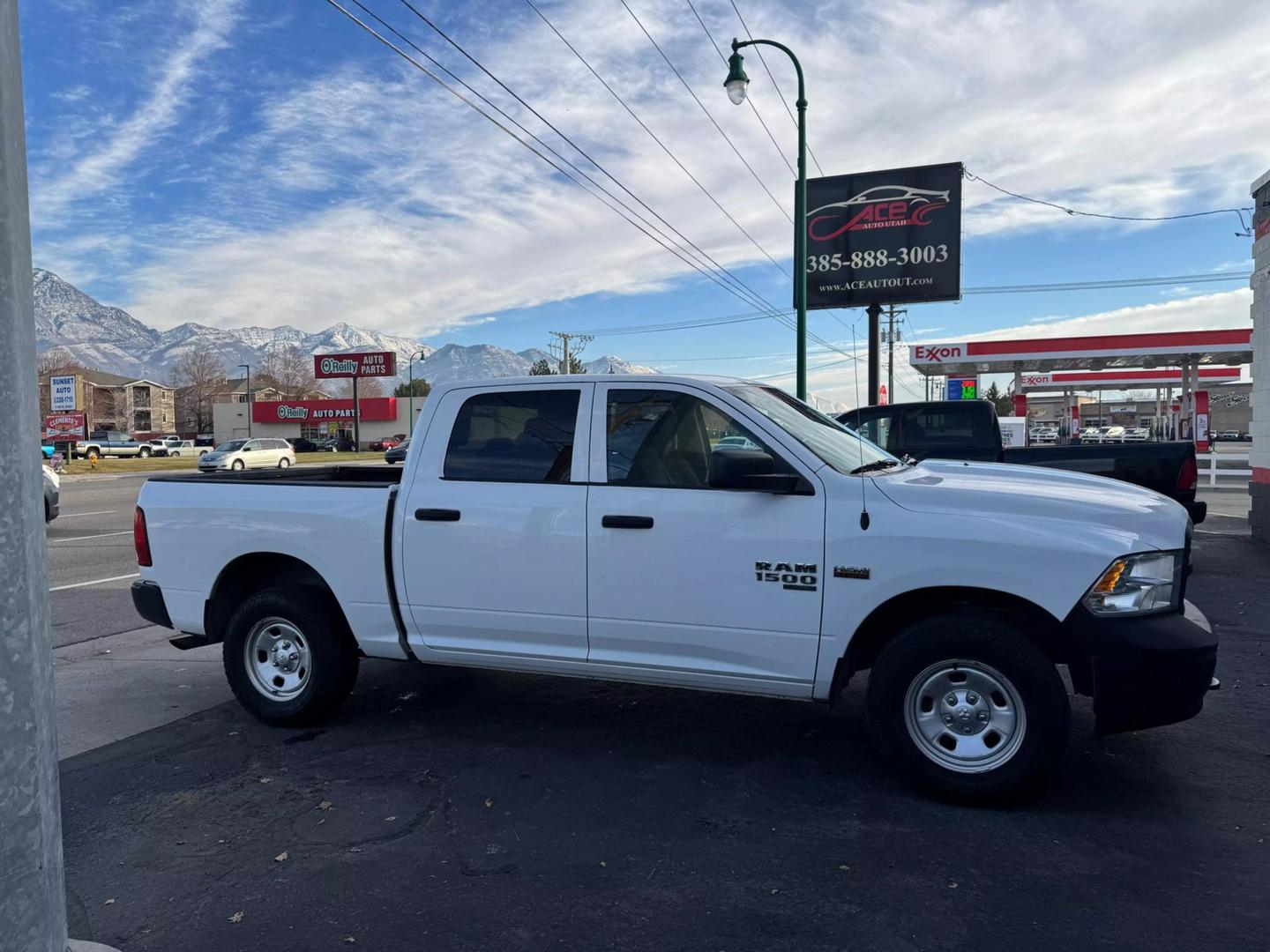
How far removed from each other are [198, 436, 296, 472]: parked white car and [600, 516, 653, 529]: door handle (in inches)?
1408

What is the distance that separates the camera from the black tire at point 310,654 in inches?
204

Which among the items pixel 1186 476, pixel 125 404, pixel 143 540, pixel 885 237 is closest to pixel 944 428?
pixel 1186 476

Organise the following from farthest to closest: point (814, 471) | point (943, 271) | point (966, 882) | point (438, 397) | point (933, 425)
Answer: point (943, 271) → point (933, 425) → point (438, 397) → point (814, 471) → point (966, 882)

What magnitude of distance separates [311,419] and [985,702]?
95664mm

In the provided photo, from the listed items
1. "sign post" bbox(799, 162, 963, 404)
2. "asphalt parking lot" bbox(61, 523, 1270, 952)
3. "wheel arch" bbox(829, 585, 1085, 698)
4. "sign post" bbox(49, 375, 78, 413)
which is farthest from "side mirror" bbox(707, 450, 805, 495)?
"sign post" bbox(49, 375, 78, 413)

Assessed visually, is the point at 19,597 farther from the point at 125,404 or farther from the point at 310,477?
the point at 125,404

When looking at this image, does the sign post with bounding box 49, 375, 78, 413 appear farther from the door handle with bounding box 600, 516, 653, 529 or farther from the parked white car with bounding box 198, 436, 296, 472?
the door handle with bounding box 600, 516, 653, 529

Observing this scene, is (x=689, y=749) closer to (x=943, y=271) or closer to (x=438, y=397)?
(x=438, y=397)

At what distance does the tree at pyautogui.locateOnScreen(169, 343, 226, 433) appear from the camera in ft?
365

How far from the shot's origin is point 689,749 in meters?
4.88

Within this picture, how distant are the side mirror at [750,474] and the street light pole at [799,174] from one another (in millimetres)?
9817

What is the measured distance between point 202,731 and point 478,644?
1807 mm

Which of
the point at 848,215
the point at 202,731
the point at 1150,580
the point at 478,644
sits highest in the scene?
the point at 848,215

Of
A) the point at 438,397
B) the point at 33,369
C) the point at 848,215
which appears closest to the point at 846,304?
the point at 848,215
